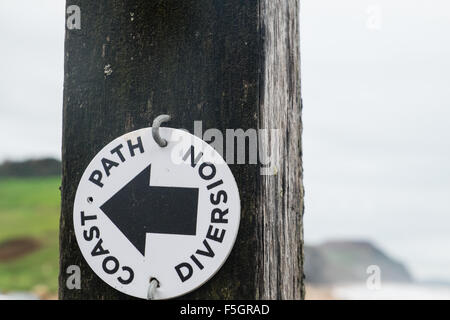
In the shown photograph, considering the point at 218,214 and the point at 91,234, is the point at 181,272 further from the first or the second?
the point at 91,234

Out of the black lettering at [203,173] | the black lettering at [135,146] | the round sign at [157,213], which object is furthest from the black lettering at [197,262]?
the black lettering at [135,146]


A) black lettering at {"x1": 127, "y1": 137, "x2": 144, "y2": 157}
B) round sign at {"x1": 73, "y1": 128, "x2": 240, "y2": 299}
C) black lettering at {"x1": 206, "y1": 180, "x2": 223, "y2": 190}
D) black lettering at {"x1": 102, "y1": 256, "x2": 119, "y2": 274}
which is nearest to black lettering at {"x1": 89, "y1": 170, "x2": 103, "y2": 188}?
round sign at {"x1": 73, "y1": 128, "x2": 240, "y2": 299}

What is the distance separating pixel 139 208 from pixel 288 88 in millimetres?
603

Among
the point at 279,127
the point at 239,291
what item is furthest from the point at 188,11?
the point at 239,291

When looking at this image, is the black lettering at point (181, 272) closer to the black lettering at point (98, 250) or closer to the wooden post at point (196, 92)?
the wooden post at point (196, 92)

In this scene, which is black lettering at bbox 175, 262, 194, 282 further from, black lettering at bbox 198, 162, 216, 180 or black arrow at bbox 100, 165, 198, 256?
black lettering at bbox 198, 162, 216, 180

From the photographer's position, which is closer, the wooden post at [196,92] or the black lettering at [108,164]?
the wooden post at [196,92]

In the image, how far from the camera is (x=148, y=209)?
1571 millimetres

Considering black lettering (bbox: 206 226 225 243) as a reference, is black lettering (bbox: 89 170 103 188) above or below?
above

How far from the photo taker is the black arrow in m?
1.55

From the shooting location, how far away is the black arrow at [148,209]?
155cm

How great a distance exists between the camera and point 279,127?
164 centimetres
